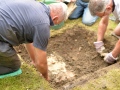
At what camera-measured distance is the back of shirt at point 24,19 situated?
2.91 m

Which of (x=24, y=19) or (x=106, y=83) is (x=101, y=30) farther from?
(x=24, y=19)

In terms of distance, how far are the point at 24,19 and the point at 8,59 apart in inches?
24.7

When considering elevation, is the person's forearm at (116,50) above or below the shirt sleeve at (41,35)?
below

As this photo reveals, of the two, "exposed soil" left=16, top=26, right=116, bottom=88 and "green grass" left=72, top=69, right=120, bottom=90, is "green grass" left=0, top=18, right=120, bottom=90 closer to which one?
"green grass" left=72, top=69, right=120, bottom=90

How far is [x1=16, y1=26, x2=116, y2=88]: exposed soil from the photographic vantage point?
399 cm

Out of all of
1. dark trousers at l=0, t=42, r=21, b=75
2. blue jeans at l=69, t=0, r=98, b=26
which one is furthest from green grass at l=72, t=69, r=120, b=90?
blue jeans at l=69, t=0, r=98, b=26

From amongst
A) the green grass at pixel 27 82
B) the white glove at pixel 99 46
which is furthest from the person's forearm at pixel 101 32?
the green grass at pixel 27 82

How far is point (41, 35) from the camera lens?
292cm

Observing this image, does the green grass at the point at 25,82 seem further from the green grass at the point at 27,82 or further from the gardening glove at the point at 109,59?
the gardening glove at the point at 109,59

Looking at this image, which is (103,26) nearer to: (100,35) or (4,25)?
(100,35)

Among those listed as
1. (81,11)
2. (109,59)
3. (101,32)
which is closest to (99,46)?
(101,32)

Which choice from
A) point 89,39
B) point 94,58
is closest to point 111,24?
point 89,39

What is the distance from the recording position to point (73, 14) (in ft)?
17.5

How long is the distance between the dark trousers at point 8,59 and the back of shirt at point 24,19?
0.51 ft
